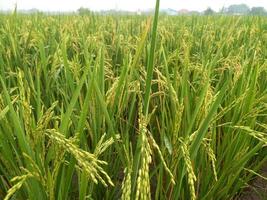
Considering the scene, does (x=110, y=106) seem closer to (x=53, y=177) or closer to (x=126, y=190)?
(x=53, y=177)

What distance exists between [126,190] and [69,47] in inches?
59.4

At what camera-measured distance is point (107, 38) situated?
2.32 meters

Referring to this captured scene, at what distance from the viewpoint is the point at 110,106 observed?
89 cm

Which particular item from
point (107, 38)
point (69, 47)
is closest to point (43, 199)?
point (69, 47)

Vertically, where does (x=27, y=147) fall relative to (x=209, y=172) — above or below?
above

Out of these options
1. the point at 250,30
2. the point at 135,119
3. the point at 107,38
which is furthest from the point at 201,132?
the point at 250,30

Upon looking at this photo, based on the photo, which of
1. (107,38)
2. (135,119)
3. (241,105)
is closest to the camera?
(241,105)

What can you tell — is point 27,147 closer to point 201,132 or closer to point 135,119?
point 201,132

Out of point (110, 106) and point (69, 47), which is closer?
point (110, 106)

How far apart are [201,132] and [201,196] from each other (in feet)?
0.93

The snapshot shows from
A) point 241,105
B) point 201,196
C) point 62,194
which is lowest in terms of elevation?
point 201,196

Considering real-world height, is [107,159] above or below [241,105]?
below

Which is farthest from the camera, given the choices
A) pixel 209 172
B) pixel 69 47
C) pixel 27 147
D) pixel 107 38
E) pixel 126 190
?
pixel 107 38

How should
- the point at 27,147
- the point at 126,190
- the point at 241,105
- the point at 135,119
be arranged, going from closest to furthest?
the point at 126,190, the point at 27,147, the point at 241,105, the point at 135,119
